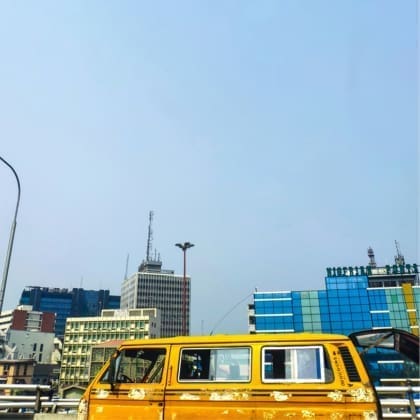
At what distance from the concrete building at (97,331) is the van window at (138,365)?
112490 mm

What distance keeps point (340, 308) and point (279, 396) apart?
92.7 meters

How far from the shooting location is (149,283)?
535ft

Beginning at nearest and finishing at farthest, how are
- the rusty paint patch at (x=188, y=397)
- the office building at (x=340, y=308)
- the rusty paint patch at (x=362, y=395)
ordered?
the rusty paint patch at (x=362, y=395) → the rusty paint patch at (x=188, y=397) → the office building at (x=340, y=308)

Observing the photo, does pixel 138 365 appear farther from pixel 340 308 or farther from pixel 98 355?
pixel 98 355

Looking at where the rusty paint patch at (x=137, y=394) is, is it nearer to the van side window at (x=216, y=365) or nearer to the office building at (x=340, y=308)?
the van side window at (x=216, y=365)

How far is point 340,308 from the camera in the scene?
303 ft

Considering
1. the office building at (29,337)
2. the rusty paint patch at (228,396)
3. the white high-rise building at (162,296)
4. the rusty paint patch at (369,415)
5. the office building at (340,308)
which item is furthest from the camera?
the white high-rise building at (162,296)

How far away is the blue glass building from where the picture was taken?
8956 cm

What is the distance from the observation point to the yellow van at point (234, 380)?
19.9 feet

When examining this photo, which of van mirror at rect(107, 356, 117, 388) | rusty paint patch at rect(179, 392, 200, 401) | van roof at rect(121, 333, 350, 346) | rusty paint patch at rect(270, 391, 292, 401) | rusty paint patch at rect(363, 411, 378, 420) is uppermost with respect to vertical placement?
van roof at rect(121, 333, 350, 346)

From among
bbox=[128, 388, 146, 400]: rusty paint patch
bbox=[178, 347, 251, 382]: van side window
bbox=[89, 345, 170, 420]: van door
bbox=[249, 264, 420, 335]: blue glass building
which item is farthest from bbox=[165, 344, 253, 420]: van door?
bbox=[249, 264, 420, 335]: blue glass building

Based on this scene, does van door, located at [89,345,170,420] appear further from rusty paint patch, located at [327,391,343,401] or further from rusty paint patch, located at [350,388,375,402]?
rusty paint patch, located at [350,388,375,402]

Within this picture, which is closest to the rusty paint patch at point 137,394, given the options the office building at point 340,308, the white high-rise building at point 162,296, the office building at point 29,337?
the office building at point 340,308

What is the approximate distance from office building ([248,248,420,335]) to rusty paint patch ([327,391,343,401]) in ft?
290
